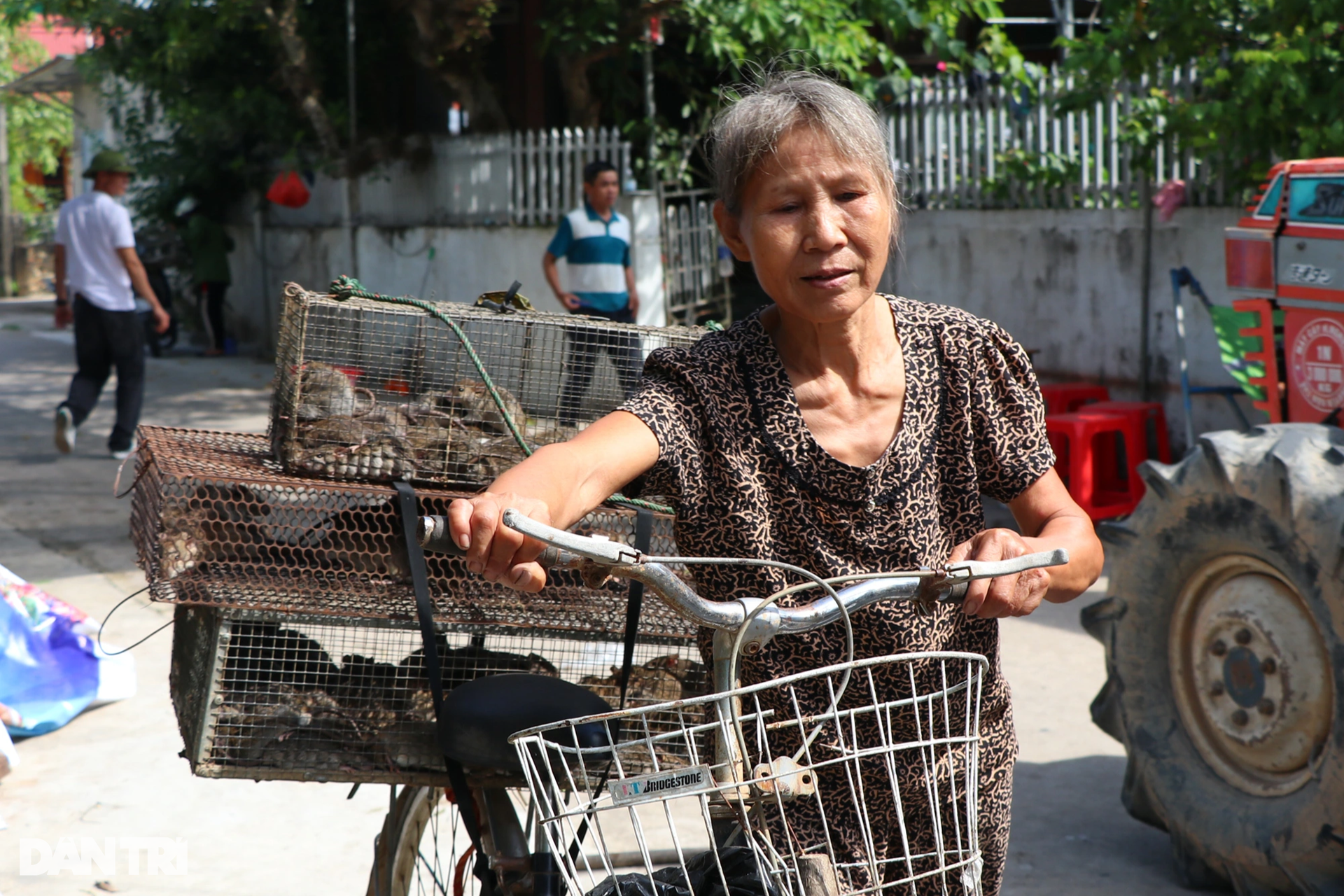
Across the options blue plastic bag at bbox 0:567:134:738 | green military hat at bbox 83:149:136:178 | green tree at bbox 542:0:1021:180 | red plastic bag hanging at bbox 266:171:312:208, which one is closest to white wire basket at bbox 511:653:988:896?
blue plastic bag at bbox 0:567:134:738

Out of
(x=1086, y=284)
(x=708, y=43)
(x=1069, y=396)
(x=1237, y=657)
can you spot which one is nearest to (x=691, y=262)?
(x=708, y=43)

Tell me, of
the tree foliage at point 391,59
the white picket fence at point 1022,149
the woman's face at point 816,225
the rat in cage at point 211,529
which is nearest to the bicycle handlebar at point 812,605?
the woman's face at point 816,225

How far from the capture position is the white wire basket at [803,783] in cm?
133

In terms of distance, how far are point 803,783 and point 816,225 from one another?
70cm

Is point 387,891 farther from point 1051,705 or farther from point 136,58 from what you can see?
point 136,58

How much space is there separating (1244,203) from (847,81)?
11.9ft

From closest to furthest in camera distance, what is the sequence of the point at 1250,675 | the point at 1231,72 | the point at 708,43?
the point at 1250,675 → the point at 1231,72 → the point at 708,43

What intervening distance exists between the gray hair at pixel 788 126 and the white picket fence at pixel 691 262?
8.98 meters

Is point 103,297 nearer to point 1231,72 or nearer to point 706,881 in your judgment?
point 1231,72

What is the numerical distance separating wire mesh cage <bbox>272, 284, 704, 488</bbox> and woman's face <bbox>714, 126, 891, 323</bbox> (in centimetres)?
119

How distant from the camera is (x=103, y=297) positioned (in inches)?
329

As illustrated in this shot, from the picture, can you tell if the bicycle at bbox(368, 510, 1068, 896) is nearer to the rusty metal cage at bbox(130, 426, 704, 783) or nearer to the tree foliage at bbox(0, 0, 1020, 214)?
the rusty metal cage at bbox(130, 426, 704, 783)

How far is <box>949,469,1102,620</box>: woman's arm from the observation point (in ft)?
4.96

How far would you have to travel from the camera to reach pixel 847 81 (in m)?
10.0
